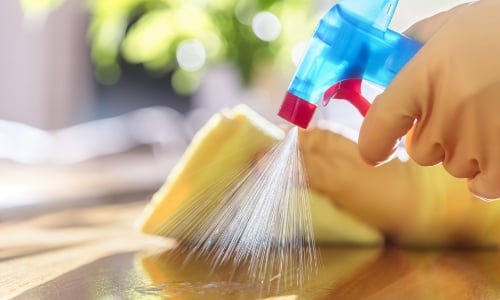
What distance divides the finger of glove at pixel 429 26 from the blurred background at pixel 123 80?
0.57 metres

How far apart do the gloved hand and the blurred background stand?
0.57 meters

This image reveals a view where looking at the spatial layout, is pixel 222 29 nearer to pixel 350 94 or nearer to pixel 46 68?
pixel 46 68

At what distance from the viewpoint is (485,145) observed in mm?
492

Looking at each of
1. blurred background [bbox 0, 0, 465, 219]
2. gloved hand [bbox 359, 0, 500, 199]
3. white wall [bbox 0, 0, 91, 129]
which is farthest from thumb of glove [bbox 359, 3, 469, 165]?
white wall [bbox 0, 0, 91, 129]

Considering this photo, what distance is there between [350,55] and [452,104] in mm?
75

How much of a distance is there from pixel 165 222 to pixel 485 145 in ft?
0.94

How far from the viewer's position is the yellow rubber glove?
2.29 feet

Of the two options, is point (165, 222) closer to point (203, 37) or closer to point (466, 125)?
point (466, 125)

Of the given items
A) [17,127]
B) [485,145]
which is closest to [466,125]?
[485,145]

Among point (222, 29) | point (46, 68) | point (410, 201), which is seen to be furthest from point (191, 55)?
point (410, 201)

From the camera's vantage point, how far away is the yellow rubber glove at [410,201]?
70cm

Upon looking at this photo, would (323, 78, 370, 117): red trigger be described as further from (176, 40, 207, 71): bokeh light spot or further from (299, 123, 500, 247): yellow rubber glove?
(176, 40, 207, 71): bokeh light spot

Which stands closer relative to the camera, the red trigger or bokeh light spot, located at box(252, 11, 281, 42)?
the red trigger

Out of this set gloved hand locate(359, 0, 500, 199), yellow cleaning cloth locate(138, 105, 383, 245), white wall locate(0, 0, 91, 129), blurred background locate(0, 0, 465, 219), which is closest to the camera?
gloved hand locate(359, 0, 500, 199)
